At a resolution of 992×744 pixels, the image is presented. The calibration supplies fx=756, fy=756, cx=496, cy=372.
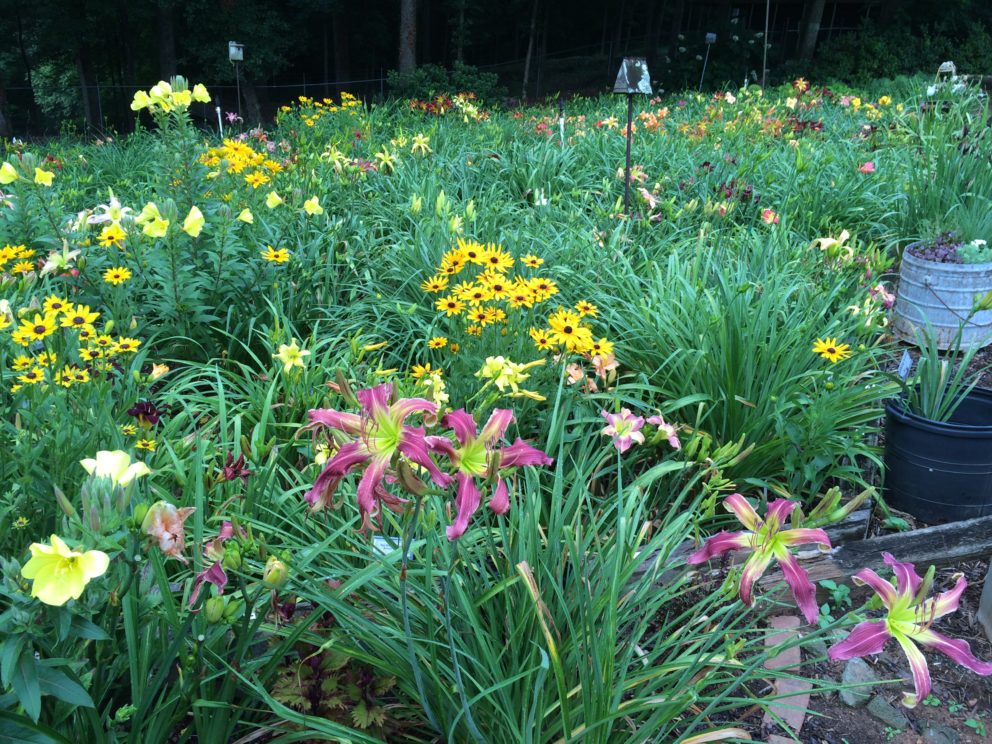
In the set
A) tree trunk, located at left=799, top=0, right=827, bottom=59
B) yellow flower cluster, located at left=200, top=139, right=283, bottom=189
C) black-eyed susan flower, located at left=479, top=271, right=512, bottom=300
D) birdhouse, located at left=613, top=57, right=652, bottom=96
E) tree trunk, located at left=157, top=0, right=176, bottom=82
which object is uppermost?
tree trunk, located at left=799, top=0, right=827, bottom=59

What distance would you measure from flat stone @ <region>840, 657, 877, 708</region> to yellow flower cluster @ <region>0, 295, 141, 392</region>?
1.93 meters

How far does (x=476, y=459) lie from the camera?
1.04 meters

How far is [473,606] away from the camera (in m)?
1.45

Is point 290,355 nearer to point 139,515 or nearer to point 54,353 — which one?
point 54,353

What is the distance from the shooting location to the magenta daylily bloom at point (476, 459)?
3.23ft

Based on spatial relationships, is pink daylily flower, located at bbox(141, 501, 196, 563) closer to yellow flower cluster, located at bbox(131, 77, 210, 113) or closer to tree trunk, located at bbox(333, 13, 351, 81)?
yellow flower cluster, located at bbox(131, 77, 210, 113)

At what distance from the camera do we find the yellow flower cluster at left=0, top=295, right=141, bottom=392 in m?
1.77

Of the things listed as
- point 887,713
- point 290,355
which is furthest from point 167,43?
point 887,713

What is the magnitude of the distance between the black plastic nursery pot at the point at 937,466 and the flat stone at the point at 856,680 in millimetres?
680

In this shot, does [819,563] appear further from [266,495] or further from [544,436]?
[266,495]

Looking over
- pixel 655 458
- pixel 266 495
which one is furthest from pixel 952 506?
pixel 266 495

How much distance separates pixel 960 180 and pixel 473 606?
172 inches

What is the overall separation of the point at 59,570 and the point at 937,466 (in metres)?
2.37

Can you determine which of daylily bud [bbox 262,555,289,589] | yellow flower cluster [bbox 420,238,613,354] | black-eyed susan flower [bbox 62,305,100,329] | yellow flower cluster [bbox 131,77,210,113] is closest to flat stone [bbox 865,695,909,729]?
yellow flower cluster [bbox 420,238,613,354]
